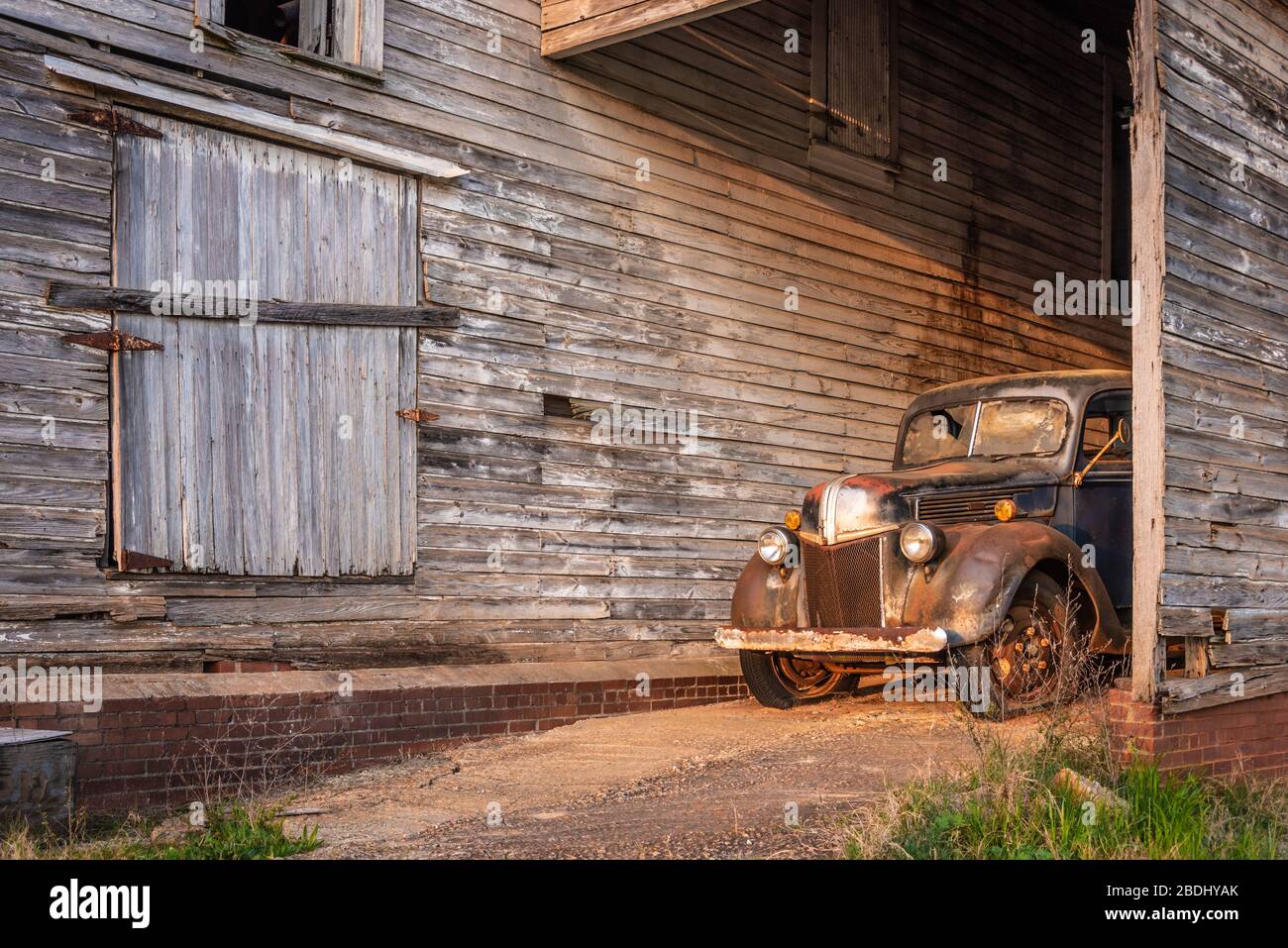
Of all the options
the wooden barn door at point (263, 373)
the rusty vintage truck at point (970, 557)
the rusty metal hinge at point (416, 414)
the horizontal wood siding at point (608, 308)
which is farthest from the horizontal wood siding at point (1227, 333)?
the wooden barn door at point (263, 373)

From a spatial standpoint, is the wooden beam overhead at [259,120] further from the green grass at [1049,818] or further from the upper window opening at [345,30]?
the green grass at [1049,818]

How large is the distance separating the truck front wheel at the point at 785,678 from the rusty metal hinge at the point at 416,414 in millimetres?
2608

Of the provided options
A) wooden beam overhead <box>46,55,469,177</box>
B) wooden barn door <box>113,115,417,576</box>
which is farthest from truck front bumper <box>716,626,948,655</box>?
wooden beam overhead <box>46,55,469,177</box>

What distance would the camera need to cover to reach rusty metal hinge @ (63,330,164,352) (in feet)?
23.3

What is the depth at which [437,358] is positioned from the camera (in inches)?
342

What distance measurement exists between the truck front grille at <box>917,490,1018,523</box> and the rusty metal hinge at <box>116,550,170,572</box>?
4552 mm

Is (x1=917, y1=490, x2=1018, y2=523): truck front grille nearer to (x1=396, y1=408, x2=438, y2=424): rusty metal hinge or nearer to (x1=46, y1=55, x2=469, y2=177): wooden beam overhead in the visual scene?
(x1=396, y1=408, x2=438, y2=424): rusty metal hinge

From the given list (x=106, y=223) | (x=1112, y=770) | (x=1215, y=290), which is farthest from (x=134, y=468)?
(x=1215, y=290)

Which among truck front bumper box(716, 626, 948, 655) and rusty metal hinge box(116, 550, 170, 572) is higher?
rusty metal hinge box(116, 550, 170, 572)

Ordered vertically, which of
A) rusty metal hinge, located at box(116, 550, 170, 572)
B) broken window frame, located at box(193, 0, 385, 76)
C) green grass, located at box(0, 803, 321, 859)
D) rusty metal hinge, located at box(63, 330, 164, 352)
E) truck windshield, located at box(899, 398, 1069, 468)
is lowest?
green grass, located at box(0, 803, 321, 859)

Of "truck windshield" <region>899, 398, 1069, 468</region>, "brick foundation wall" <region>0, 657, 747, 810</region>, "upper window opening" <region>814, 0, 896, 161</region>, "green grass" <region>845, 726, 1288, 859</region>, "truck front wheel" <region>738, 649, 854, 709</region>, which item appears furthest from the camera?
"upper window opening" <region>814, 0, 896, 161</region>

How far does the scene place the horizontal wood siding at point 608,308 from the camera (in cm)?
805

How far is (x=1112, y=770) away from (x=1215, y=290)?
2.95 metres
